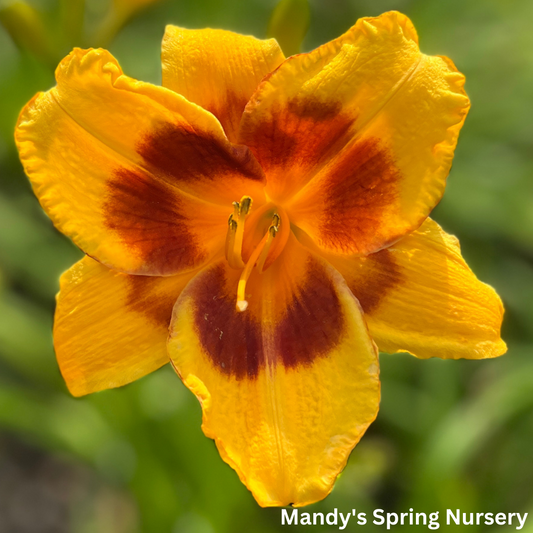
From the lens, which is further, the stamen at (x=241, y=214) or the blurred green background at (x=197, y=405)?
the blurred green background at (x=197, y=405)

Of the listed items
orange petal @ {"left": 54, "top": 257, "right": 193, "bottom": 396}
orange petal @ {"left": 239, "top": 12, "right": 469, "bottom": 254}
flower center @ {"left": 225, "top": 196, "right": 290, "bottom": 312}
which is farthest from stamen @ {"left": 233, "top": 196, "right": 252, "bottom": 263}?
orange petal @ {"left": 54, "top": 257, "right": 193, "bottom": 396}

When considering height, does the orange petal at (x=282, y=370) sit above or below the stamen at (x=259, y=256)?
below

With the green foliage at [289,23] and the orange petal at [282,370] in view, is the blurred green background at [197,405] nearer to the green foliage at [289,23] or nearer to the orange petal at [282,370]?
the green foliage at [289,23]

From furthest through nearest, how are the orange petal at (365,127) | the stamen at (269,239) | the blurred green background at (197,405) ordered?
1. the blurred green background at (197,405)
2. the stamen at (269,239)
3. the orange petal at (365,127)

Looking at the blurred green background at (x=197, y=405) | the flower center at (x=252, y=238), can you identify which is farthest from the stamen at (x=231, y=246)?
the blurred green background at (x=197, y=405)

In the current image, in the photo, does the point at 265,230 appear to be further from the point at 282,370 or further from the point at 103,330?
the point at 103,330

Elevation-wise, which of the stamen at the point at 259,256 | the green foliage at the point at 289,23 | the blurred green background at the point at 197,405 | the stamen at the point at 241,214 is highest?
the green foliage at the point at 289,23

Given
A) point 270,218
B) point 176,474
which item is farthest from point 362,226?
point 176,474

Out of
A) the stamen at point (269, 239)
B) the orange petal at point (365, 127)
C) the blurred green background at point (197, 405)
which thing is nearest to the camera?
the orange petal at point (365, 127)
